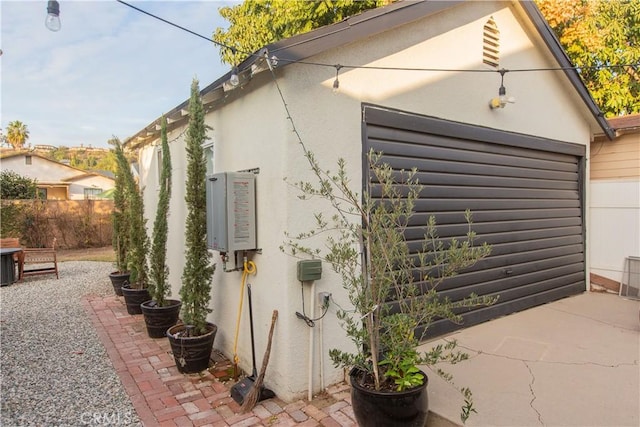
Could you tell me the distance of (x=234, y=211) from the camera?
3.73 metres

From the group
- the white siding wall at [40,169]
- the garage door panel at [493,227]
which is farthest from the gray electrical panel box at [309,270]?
the white siding wall at [40,169]

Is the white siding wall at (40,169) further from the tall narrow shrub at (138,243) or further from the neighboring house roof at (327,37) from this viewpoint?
the neighboring house roof at (327,37)

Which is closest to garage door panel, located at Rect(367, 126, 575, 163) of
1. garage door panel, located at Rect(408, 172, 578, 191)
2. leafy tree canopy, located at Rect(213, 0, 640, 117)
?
garage door panel, located at Rect(408, 172, 578, 191)

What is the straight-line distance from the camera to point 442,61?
470 centimetres

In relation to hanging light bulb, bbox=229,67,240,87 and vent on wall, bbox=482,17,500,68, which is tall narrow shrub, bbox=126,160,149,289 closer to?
hanging light bulb, bbox=229,67,240,87

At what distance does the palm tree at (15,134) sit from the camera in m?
39.3

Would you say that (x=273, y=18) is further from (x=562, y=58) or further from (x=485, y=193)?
(x=485, y=193)

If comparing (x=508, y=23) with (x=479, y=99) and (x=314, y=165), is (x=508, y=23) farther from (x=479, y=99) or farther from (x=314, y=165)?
(x=314, y=165)

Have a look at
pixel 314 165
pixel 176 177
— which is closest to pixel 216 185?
pixel 314 165

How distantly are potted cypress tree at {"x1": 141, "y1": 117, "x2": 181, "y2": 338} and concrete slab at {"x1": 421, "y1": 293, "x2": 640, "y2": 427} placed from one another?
340 cm

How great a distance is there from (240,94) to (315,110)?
1110 mm

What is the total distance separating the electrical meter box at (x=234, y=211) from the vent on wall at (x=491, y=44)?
376cm

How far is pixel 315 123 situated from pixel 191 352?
2696mm

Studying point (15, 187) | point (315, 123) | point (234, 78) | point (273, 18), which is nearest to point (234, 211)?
point (315, 123)
